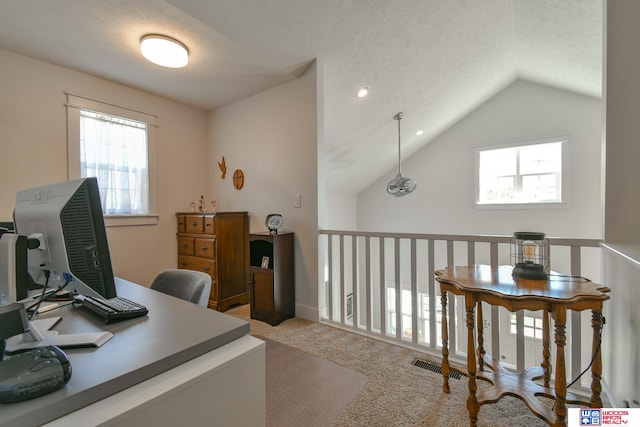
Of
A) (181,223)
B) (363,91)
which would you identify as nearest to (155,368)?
(181,223)

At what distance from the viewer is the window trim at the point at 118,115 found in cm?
264

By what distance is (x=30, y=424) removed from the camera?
516 millimetres

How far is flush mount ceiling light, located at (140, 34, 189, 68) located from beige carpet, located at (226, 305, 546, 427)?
7.91ft

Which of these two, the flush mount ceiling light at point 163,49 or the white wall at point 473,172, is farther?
the white wall at point 473,172

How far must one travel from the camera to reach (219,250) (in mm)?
2996

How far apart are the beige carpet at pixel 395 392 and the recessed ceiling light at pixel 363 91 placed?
253 centimetres

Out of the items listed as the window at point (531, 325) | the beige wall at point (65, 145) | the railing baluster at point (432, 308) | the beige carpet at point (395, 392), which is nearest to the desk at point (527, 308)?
the beige carpet at point (395, 392)

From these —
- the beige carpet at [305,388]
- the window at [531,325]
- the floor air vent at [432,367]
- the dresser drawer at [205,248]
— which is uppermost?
the dresser drawer at [205,248]

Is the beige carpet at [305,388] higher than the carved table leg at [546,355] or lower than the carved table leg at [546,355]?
lower

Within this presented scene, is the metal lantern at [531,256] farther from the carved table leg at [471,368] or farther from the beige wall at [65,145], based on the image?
the beige wall at [65,145]

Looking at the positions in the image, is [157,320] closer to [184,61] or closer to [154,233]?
[184,61]

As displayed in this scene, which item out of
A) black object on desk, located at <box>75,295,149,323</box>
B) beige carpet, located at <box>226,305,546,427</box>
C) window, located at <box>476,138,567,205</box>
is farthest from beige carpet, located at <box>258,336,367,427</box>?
window, located at <box>476,138,567,205</box>

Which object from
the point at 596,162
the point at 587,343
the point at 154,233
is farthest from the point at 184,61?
the point at 587,343

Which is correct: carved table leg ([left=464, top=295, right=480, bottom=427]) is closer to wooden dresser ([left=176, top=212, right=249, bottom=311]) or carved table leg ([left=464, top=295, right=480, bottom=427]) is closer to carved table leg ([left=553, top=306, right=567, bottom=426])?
carved table leg ([left=553, top=306, right=567, bottom=426])
